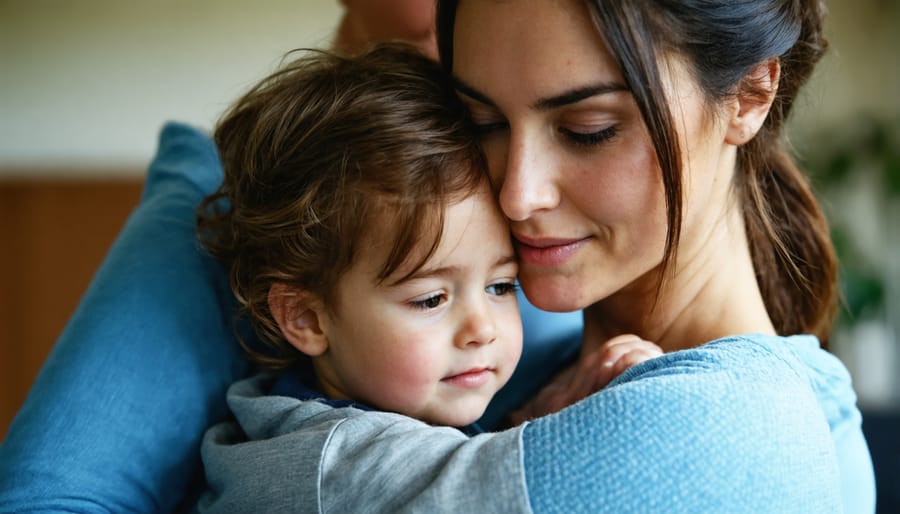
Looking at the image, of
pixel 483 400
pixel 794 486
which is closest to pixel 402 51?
pixel 483 400

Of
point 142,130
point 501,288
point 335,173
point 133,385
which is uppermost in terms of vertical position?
point 335,173

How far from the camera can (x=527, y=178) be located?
1.22m

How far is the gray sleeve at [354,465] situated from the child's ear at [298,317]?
0.12 m

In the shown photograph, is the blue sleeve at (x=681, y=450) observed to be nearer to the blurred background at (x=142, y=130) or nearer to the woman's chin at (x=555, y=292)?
the woman's chin at (x=555, y=292)

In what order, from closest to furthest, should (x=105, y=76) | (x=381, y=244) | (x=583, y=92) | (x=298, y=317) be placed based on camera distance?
(x=583, y=92) < (x=381, y=244) < (x=298, y=317) < (x=105, y=76)

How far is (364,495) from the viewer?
1.00m

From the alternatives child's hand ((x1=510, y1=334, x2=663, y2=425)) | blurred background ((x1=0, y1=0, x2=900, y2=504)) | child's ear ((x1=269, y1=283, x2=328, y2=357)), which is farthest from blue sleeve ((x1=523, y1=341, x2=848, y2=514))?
blurred background ((x1=0, y1=0, x2=900, y2=504))

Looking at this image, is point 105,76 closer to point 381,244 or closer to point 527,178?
point 381,244

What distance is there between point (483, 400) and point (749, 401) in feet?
1.42

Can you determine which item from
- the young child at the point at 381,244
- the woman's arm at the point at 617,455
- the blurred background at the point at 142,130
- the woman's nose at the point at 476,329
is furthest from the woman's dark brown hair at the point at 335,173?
the blurred background at the point at 142,130

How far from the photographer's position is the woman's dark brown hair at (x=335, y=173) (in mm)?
1270

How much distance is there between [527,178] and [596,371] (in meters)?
0.29

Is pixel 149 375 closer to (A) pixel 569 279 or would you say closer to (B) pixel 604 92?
(A) pixel 569 279

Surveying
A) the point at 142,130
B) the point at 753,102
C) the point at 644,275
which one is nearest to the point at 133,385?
the point at 644,275
